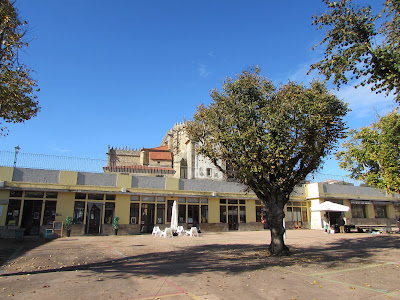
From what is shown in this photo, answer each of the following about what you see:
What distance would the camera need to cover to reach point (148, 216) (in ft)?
79.4

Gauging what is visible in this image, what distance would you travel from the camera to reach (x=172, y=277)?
25.1ft

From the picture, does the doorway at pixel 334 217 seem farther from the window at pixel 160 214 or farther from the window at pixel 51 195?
the window at pixel 51 195

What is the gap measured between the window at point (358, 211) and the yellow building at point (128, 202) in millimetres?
1157

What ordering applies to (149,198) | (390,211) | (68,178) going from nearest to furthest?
(68,178), (149,198), (390,211)

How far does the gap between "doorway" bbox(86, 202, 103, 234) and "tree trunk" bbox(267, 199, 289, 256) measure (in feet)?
49.6

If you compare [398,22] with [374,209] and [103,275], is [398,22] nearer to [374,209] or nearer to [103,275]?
[103,275]

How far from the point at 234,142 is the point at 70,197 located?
15.7 m

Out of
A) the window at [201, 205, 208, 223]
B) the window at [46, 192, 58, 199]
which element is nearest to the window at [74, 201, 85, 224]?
the window at [46, 192, 58, 199]

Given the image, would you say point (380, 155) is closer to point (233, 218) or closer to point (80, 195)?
point (233, 218)

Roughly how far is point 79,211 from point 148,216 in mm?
5557

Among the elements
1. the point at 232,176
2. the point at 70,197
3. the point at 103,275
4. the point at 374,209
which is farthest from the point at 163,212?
the point at 374,209

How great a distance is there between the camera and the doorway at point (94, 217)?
859 inches

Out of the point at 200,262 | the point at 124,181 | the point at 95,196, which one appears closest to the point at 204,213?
the point at 124,181

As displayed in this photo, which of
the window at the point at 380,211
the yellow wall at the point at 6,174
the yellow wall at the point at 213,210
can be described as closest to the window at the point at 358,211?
the window at the point at 380,211
